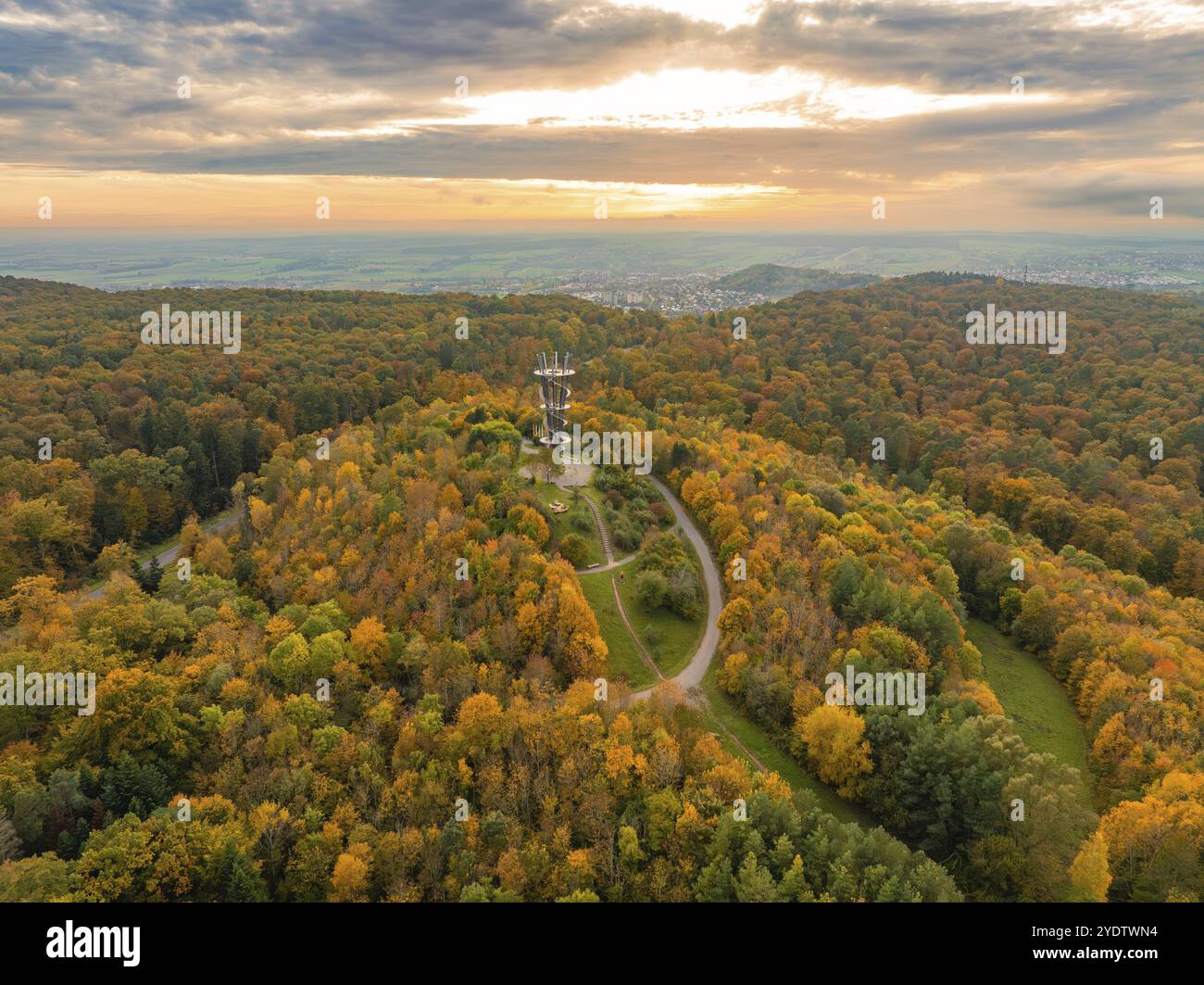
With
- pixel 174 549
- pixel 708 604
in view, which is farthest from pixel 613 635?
pixel 174 549

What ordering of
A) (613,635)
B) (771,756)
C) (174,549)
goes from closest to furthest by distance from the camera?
1. (771,756)
2. (613,635)
3. (174,549)

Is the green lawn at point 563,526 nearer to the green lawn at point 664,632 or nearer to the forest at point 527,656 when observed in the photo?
the forest at point 527,656

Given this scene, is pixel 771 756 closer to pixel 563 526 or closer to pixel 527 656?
pixel 527 656

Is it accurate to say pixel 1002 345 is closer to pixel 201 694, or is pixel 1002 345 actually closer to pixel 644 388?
pixel 644 388

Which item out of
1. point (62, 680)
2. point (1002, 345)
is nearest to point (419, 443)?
point (62, 680)

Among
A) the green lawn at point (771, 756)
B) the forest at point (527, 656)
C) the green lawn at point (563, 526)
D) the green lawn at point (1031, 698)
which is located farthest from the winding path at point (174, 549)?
the green lawn at point (1031, 698)

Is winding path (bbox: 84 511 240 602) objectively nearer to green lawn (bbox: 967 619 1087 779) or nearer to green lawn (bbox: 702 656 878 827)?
green lawn (bbox: 702 656 878 827)
